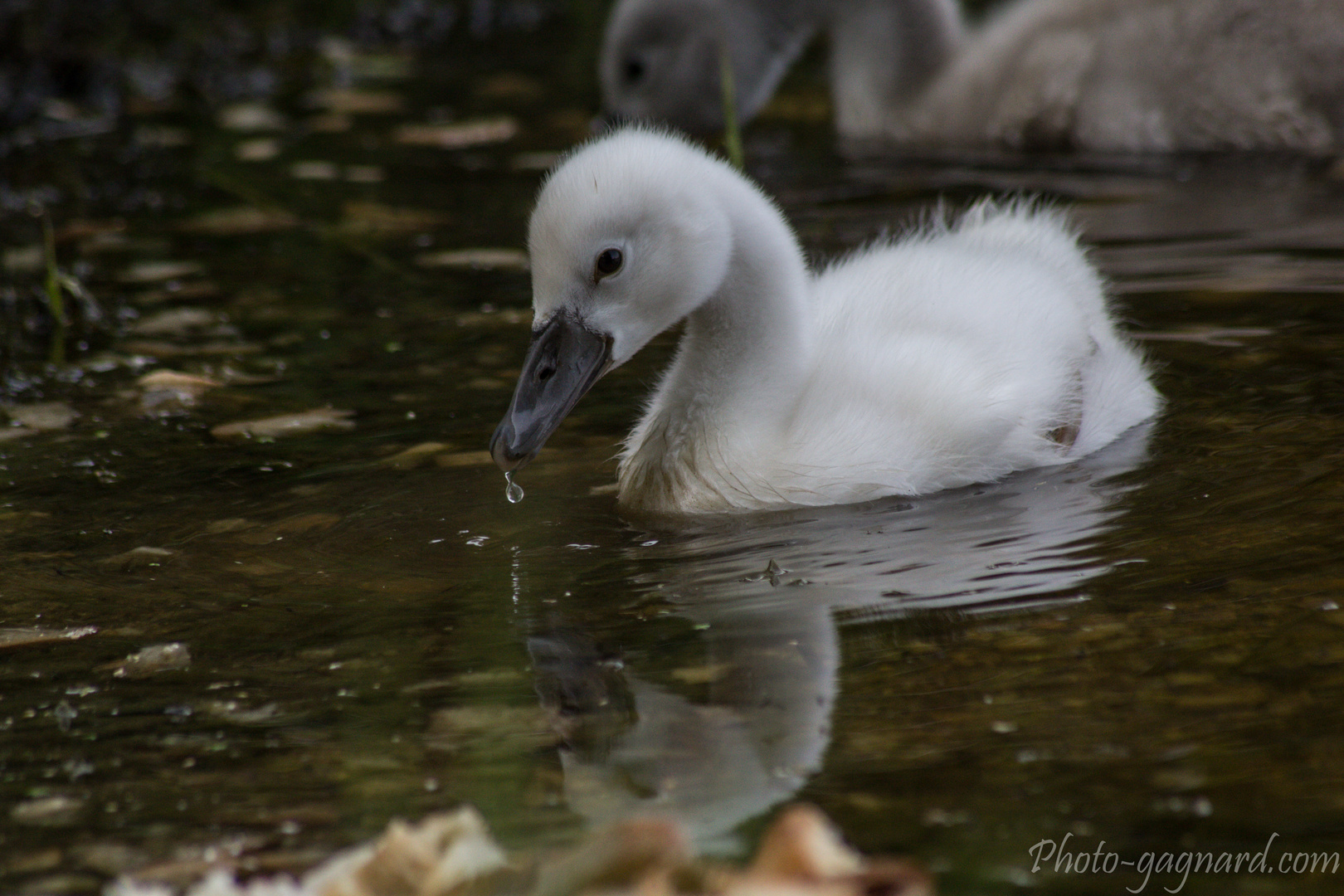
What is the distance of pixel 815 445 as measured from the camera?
363 centimetres

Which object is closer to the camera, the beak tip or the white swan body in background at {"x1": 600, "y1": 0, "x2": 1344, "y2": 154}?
the beak tip

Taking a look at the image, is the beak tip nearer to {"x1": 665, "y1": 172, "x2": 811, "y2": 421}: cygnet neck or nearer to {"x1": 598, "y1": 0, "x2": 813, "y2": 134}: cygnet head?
{"x1": 665, "y1": 172, "x2": 811, "y2": 421}: cygnet neck

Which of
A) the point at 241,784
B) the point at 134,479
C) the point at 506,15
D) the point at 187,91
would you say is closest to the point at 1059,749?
the point at 241,784

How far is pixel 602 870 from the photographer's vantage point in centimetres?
180

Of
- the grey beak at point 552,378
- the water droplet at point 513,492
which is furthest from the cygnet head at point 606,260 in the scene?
the water droplet at point 513,492

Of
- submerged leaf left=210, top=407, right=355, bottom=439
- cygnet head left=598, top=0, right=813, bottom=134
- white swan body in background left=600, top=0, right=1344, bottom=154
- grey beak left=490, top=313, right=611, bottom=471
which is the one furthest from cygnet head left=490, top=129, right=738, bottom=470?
cygnet head left=598, top=0, right=813, bottom=134

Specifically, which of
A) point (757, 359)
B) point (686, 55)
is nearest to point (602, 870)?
point (757, 359)

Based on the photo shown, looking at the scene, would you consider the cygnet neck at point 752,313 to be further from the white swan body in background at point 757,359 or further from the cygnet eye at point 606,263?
the cygnet eye at point 606,263

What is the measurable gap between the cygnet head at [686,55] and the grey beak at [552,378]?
3.94 meters

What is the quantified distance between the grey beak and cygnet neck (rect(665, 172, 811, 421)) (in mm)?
278

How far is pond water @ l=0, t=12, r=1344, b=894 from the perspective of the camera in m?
2.26

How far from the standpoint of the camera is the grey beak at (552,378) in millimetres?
3514

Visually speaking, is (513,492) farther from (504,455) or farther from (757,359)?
(757,359)

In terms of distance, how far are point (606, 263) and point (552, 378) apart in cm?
28
